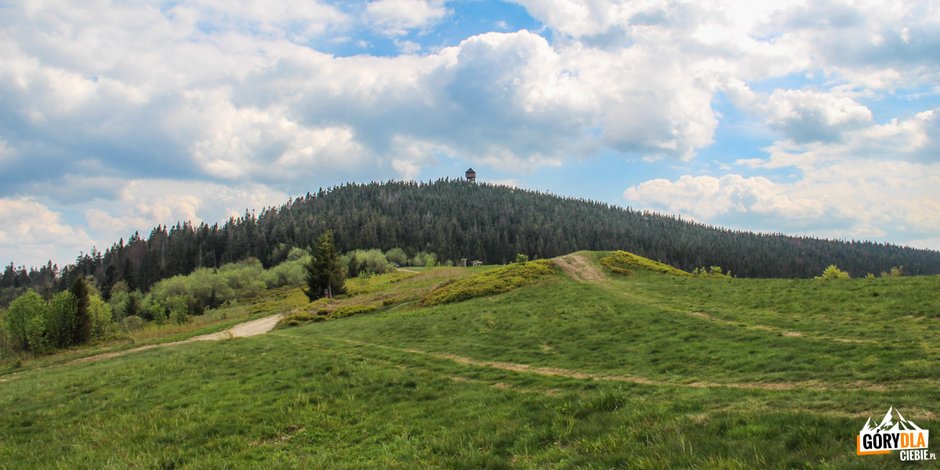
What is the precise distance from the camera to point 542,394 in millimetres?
14836

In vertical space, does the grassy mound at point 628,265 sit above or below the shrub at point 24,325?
above

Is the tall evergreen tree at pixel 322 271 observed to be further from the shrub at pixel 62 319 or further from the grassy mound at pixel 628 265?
the grassy mound at pixel 628 265

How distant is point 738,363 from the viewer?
1705cm

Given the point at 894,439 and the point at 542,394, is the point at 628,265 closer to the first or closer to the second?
the point at 542,394

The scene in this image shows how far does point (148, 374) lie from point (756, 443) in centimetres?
2649

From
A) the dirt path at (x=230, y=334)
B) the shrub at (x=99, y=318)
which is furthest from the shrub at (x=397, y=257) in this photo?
the dirt path at (x=230, y=334)

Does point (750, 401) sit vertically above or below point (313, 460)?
above

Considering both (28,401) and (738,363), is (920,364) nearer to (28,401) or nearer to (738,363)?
(738,363)

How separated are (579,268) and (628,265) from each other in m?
7.21

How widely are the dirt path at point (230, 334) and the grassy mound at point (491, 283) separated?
674 inches

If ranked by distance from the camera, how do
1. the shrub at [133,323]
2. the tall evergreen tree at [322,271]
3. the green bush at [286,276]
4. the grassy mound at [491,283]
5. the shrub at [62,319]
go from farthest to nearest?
the green bush at [286,276] < the shrub at [133,323] < the tall evergreen tree at [322,271] < the shrub at [62,319] < the grassy mound at [491,283]

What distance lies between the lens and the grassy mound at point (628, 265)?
5897 centimetres

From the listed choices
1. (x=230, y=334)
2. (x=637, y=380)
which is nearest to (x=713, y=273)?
(x=230, y=334)

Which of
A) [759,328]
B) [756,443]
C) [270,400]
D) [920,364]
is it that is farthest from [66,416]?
[759,328]
